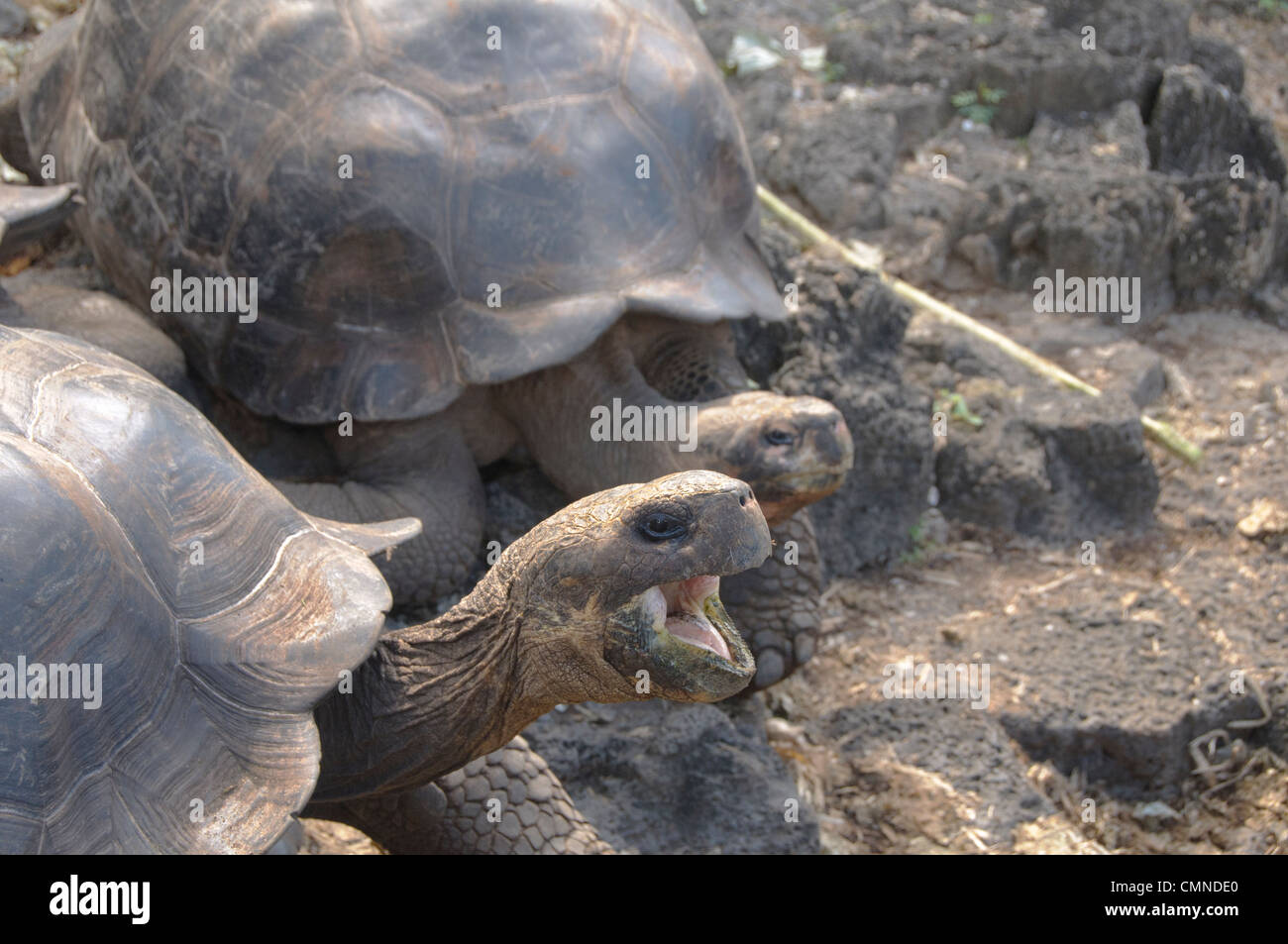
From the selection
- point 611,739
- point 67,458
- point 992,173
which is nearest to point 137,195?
point 67,458

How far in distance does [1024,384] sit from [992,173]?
1439mm

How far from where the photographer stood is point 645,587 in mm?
2084

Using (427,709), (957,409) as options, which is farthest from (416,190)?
(957,409)

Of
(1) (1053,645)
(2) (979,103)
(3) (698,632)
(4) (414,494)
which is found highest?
(3) (698,632)

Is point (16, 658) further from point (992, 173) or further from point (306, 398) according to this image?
point (992, 173)

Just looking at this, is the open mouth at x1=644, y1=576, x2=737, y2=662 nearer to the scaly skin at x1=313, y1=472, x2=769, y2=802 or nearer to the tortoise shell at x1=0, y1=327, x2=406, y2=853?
the scaly skin at x1=313, y1=472, x2=769, y2=802

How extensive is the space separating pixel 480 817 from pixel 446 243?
4.69 ft

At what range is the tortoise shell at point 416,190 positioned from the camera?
3322 millimetres

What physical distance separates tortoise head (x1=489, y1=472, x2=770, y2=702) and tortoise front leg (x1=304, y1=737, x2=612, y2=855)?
0.56 metres

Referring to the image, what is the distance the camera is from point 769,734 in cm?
339

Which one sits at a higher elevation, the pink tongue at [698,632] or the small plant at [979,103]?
the pink tongue at [698,632]

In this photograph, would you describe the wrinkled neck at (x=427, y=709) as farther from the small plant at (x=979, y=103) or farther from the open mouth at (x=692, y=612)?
the small plant at (x=979, y=103)

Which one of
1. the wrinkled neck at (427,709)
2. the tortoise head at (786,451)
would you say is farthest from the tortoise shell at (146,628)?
the tortoise head at (786,451)

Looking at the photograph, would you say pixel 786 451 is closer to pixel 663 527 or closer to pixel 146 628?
pixel 663 527
